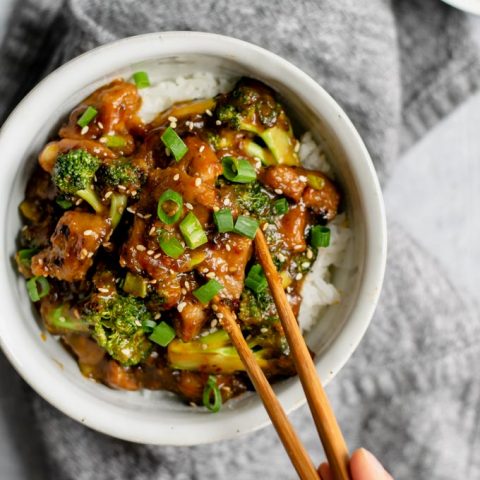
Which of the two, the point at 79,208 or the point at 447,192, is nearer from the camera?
the point at 79,208

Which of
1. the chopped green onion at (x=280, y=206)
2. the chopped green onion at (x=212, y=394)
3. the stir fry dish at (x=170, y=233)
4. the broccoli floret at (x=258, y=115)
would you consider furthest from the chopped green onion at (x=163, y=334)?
the broccoli floret at (x=258, y=115)

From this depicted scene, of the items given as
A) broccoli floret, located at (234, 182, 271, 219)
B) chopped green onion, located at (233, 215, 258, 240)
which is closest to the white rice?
broccoli floret, located at (234, 182, 271, 219)

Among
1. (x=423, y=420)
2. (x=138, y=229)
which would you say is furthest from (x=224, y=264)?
(x=423, y=420)

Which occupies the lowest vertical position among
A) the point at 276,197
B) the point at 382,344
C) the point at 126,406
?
the point at 126,406

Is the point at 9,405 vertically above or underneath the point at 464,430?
underneath

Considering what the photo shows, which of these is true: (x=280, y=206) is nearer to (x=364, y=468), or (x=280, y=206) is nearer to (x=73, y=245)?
(x=73, y=245)

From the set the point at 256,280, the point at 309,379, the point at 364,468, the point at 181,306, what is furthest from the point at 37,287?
the point at 364,468

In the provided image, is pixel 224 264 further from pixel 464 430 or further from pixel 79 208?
pixel 464 430

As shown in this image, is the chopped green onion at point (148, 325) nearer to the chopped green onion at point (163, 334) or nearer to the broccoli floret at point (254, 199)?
the chopped green onion at point (163, 334)
